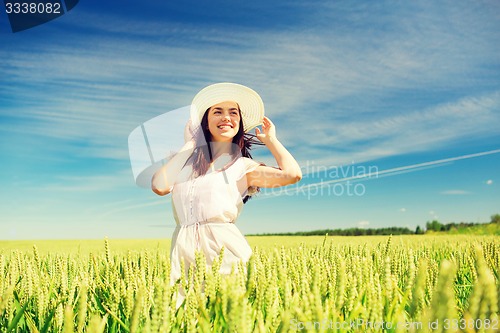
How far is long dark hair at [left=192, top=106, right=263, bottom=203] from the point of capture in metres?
3.71

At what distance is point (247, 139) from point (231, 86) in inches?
20.5

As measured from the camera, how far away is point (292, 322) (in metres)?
1.05

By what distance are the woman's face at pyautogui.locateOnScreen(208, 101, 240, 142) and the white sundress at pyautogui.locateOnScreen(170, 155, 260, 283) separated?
239mm

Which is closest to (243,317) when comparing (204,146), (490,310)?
(490,310)

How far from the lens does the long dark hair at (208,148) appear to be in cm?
371
